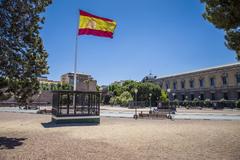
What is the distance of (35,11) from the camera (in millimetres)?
9812

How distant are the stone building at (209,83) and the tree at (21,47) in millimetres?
58906

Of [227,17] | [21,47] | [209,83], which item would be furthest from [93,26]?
[209,83]

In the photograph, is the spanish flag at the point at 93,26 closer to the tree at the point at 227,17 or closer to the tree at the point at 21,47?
the tree at the point at 21,47

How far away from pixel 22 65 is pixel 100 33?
33.2 ft

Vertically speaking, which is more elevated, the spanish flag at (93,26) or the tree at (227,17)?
the spanish flag at (93,26)

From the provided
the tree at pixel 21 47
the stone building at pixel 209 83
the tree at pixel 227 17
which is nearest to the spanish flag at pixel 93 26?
the tree at pixel 21 47

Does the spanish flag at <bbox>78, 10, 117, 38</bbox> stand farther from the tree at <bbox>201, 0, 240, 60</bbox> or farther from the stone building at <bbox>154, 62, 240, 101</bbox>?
the stone building at <bbox>154, 62, 240, 101</bbox>

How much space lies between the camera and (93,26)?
18469 mm

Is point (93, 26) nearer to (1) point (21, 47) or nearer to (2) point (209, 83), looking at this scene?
(1) point (21, 47)

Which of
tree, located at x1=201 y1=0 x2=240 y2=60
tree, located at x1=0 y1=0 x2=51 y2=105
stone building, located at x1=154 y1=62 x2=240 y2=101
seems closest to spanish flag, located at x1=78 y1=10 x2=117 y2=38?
tree, located at x1=0 y1=0 x2=51 y2=105

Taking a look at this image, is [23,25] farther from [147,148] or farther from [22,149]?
[147,148]

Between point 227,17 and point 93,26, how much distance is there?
44.2 ft

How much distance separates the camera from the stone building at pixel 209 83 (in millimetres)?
59872

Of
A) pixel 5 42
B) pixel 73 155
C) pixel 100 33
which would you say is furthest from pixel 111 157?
pixel 100 33
